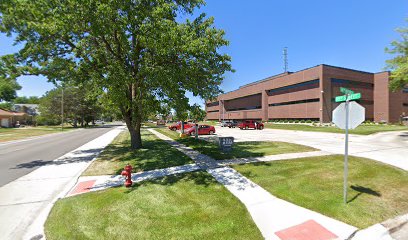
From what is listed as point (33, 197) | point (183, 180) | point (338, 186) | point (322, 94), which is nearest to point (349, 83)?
point (322, 94)

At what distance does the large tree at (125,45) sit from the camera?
821 centimetres

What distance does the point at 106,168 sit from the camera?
31.5 ft

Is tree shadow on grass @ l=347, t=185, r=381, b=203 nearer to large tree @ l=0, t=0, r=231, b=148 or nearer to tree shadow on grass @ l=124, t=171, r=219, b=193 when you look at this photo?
tree shadow on grass @ l=124, t=171, r=219, b=193

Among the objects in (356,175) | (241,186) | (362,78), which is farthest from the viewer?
(362,78)

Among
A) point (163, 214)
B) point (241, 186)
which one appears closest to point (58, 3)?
point (163, 214)

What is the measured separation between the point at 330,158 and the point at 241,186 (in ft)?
19.5

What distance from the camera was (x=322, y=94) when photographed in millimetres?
41312

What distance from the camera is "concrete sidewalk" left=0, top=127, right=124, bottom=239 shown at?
15.0 feet

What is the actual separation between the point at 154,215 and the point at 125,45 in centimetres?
828

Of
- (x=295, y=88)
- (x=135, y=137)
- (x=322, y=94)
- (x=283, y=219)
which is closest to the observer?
(x=283, y=219)

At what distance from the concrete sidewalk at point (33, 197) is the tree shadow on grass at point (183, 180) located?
7.39ft

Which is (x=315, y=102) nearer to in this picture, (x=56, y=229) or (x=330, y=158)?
(x=330, y=158)

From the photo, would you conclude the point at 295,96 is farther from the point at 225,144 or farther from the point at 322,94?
the point at 225,144

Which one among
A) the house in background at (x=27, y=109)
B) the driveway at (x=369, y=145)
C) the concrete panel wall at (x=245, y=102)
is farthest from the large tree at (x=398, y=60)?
the house in background at (x=27, y=109)
